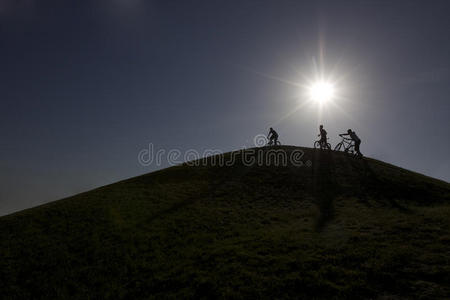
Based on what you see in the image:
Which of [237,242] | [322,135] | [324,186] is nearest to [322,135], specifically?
[322,135]

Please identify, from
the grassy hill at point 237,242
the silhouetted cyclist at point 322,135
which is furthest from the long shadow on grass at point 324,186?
the silhouetted cyclist at point 322,135

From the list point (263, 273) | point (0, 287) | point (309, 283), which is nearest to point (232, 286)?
point (263, 273)

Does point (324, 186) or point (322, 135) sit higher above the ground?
point (322, 135)

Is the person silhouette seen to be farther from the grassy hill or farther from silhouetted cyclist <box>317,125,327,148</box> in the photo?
the grassy hill

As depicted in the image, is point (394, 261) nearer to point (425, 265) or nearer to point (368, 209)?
point (425, 265)

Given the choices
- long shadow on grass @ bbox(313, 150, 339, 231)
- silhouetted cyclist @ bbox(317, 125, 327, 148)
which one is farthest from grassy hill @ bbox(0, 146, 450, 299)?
silhouetted cyclist @ bbox(317, 125, 327, 148)

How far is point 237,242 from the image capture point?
1281 centimetres

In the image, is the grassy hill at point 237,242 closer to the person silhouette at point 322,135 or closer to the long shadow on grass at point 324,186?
the long shadow on grass at point 324,186

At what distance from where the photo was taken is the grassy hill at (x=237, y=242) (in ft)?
27.8

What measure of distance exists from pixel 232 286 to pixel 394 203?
17531 mm

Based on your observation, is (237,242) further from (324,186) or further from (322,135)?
(322,135)

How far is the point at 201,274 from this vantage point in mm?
9672

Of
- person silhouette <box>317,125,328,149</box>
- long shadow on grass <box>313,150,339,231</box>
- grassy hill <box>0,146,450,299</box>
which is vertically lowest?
grassy hill <box>0,146,450,299</box>

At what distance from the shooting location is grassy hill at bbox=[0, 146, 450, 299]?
27.8 feet
